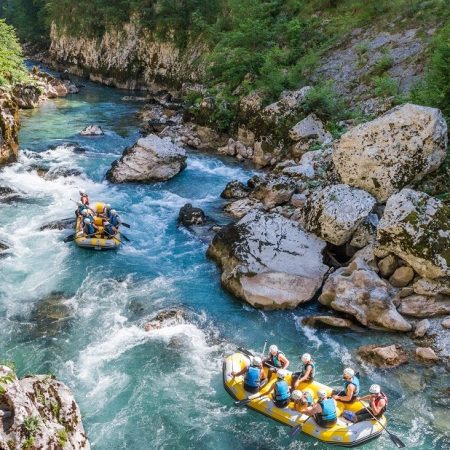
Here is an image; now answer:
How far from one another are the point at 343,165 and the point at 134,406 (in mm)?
9870

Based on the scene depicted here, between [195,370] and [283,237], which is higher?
[283,237]

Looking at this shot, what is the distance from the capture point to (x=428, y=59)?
21.5 m

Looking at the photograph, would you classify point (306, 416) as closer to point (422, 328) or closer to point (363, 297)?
point (363, 297)

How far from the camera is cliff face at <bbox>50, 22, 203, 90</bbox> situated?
122 feet

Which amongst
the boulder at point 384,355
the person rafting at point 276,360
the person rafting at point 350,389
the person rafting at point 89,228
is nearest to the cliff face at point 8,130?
the person rafting at point 89,228

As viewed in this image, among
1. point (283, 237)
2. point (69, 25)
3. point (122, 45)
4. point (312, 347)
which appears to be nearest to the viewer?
point (312, 347)

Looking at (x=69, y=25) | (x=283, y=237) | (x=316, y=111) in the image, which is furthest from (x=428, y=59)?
(x=69, y=25)

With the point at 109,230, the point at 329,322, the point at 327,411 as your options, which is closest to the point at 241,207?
the point at 109,230

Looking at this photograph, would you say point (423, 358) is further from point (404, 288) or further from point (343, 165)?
point (343, 165)

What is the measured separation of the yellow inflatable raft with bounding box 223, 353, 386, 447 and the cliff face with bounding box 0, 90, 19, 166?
1537 cm

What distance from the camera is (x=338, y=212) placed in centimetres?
1396

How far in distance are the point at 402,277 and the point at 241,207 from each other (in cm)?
683

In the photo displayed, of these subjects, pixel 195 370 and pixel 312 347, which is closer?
pixel 195 370

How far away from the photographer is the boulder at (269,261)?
12.9 metres
